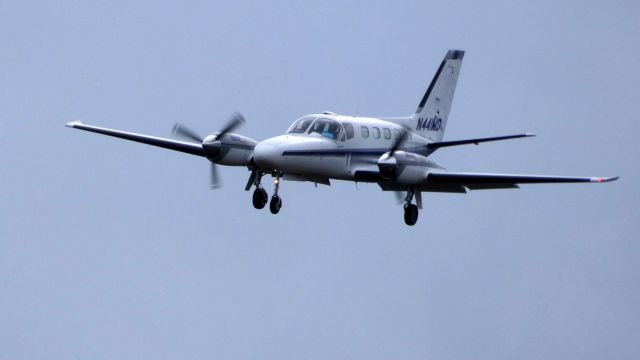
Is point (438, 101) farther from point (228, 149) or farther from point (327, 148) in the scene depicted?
point (228, 149)

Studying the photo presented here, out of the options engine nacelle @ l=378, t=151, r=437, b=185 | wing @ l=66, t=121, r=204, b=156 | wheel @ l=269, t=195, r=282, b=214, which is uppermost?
engine nacelle @ l=378, t=151, r=437, b=185

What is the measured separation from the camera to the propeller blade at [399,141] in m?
38.7

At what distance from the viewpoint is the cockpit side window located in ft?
126

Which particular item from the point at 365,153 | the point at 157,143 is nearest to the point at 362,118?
the point at 365,153

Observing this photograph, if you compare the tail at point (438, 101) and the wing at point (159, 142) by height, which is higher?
the tail at point (438, 101)

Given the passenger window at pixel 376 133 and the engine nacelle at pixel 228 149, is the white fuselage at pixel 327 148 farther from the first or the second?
the engine nacelle at pixel 228 149

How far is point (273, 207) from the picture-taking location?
37438mm

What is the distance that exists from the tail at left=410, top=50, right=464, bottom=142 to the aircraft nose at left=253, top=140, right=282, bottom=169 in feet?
27.1

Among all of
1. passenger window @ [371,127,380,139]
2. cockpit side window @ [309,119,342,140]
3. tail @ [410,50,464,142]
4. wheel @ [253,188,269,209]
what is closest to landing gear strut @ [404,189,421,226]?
A: passenger window @ [371,127,380,139]

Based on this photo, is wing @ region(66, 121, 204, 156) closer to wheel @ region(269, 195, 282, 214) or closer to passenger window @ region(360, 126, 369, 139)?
wheel @ region(269, 195, 282, 214)

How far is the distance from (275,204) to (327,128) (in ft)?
9.63

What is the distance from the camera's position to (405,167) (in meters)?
38.8

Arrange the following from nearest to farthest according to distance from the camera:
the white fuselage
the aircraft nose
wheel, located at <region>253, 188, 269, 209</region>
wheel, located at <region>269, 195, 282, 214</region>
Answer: the aircraft nose, the white fuselage, wheel, located at <region>269, 195, 282, 214</region>, wheel, located at <region>253, 188, 269, 209</region>

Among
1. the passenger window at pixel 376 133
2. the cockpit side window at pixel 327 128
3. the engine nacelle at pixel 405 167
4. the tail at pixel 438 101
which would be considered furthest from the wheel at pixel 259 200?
the tail at pixel 438 101
